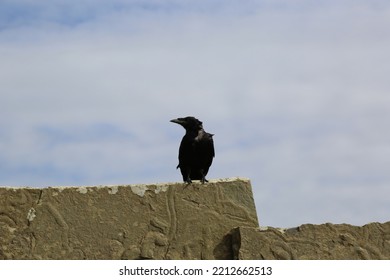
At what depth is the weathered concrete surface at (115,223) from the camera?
10.9 meters

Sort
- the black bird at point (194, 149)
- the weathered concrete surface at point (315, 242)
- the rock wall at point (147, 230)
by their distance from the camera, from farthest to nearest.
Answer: the black bird at point (194, 149) < the rock wall at point (147, 230) < the weathered concrete surface at point (315, 242)

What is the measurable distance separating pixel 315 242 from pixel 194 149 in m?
1.88

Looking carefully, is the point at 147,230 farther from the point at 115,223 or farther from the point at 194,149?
the point at 194,149

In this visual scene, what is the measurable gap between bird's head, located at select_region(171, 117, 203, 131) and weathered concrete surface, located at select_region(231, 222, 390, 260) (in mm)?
1448

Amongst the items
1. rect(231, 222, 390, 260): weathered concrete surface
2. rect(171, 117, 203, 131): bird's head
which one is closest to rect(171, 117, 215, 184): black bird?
rect(171, 117, 203, 131): bird's head

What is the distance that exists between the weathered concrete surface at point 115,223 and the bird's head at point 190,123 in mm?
871

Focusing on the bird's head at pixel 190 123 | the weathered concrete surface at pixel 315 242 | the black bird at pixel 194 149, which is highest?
the bird's head at pixel 190 123

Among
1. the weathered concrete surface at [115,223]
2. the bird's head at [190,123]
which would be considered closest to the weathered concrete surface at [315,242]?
the weathered concrete surface at [115,223]

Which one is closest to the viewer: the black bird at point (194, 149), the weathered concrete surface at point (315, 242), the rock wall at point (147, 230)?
the weathered concrete surface at point (315, 242)

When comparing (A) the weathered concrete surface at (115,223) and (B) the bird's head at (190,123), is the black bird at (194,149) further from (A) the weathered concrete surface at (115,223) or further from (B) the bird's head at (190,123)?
(A) the weathered concrete surface at (115,223)

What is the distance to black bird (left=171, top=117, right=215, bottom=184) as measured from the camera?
38.0ft

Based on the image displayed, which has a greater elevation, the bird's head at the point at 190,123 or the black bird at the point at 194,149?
the bird's head at the point at 190,123

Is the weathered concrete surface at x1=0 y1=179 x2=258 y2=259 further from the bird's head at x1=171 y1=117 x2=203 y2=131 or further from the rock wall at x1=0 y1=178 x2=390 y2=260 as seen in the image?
the bird's head at x1=171 y1=117 x2=203 y2=131

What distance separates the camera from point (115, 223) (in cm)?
1095
